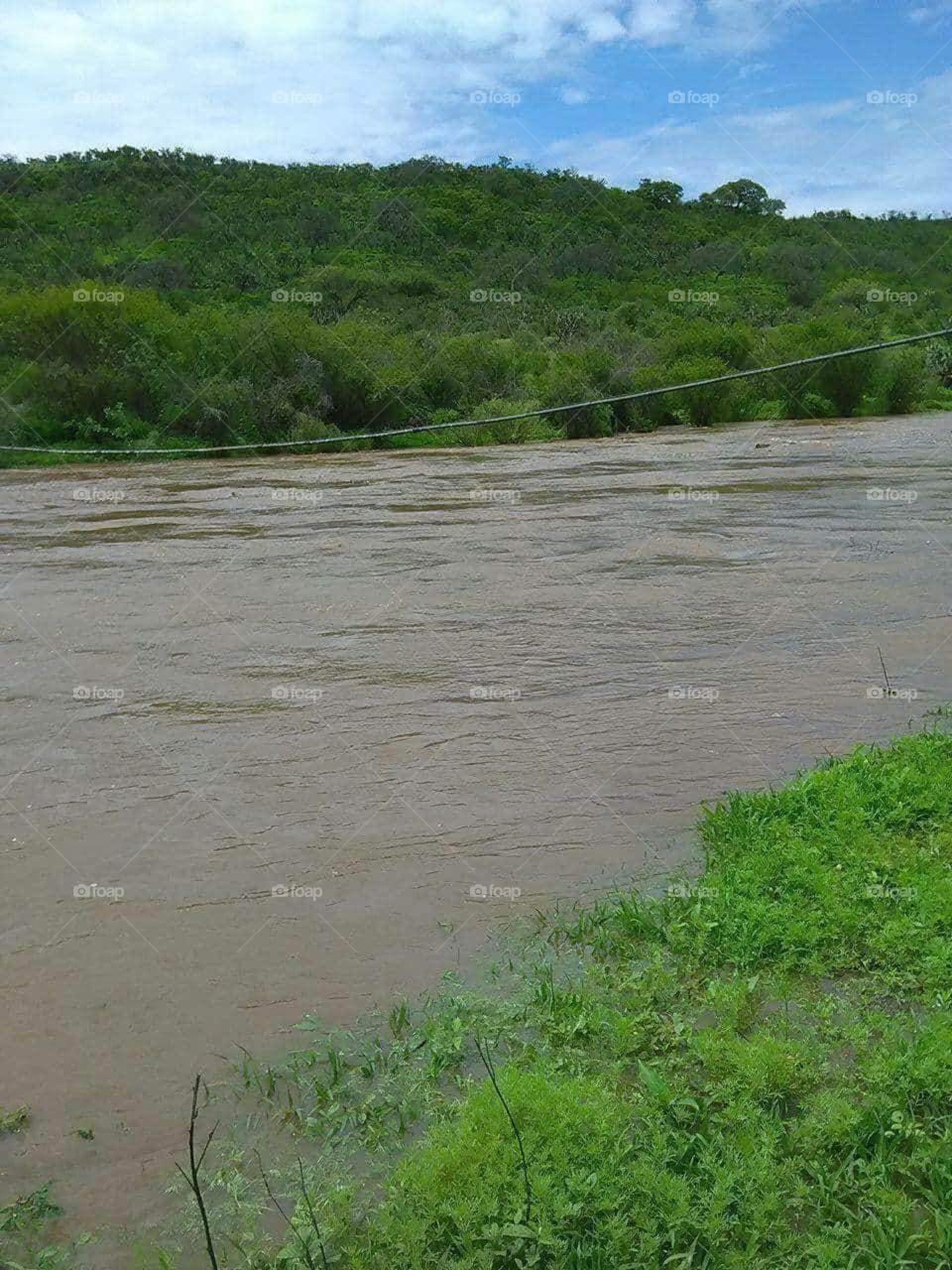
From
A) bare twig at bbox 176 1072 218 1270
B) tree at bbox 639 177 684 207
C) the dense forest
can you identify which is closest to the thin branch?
bare twig at bbox 176 1072 218 1270

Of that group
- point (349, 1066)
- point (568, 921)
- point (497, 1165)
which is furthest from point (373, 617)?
point (497, 1165)

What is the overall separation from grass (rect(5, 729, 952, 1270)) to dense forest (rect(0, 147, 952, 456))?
24.2m

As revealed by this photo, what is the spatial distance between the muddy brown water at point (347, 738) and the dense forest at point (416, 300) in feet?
48.6

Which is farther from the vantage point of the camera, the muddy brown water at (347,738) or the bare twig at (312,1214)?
the muddy brown water at (347,738)

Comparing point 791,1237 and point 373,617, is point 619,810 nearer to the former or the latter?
point 791,1237

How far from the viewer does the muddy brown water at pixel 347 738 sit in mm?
4035

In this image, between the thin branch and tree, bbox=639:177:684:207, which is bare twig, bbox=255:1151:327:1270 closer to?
the thin branch

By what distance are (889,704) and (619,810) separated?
222cm

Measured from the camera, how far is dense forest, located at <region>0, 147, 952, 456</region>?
28.4m

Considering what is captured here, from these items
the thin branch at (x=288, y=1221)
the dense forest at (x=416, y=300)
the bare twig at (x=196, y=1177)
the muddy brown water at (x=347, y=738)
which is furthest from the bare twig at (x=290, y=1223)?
the dense forest at (x=416, y=300)

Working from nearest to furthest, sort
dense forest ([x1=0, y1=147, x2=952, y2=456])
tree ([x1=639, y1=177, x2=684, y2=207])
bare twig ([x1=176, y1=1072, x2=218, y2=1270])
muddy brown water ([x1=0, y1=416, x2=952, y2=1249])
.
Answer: bare twig ([x1=176, y1=1072, x2=218, y2=1270]) → muddy brown water ([x1=0, y1=416, x2=952, y2=1249]) → dense forest ([x1=0, y1=147, x2=952, y2=456]) → tree ([x1=639, y1=177, x2=684, y2=207])

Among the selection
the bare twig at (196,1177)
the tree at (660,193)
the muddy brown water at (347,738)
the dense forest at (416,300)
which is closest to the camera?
the bare twig at (196,1177)

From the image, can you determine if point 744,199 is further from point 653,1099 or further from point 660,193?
point 653,1099

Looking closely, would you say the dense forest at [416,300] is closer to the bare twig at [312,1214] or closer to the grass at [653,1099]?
the grass at [653,1099]
